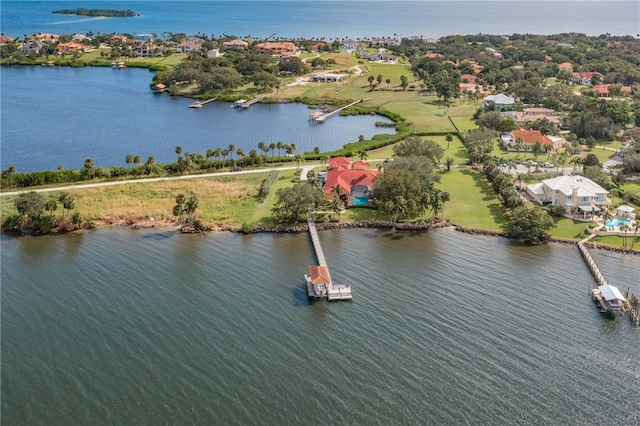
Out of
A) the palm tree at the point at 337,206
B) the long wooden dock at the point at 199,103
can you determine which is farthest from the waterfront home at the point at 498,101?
the palm tree at the point at 337,206

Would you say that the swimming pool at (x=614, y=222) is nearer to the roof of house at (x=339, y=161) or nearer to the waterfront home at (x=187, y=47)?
the roof of house at (x=339, y=161)

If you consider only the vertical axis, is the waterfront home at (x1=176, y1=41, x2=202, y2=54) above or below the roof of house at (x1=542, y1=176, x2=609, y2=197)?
above

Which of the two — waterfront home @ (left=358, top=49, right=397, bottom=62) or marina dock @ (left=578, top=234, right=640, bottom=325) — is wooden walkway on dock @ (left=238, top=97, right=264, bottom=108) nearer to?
waterfront home @ (left=358, top=49, right=397, bottom=62)

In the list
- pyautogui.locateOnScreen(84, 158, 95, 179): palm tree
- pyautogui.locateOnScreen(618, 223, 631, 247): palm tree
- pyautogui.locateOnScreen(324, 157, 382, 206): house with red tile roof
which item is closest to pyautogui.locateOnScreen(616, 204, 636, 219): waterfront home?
pyautogui.locateOnScreen(618, 223, 631, 247): palm tree

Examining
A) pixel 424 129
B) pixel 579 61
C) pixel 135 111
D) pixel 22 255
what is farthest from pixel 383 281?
pixel 579 61

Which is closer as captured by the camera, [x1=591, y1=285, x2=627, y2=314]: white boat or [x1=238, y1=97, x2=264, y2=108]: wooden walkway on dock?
[x1=591, y1=285, x2=627, y2=314]: white boat

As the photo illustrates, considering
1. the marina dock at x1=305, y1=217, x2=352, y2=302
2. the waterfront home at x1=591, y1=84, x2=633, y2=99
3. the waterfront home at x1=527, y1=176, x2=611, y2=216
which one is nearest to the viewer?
the marina dock at x1=305, y1=217, x2=352, y2=302

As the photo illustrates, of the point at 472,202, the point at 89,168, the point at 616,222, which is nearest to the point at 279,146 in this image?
the point at 89,168

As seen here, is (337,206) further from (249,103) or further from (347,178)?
(249,103)
